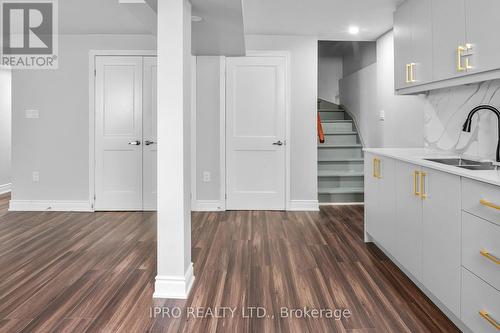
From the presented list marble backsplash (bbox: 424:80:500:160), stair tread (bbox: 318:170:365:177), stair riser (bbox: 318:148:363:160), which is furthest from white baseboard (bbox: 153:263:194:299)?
stair riser (bbox: 318:148:363:160)

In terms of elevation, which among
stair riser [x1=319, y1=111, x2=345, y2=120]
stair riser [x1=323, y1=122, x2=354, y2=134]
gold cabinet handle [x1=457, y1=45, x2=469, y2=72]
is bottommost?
stair riser [x1=323, y1=122, x2=354, y2=134]

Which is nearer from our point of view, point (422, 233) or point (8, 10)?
point (422, 233)

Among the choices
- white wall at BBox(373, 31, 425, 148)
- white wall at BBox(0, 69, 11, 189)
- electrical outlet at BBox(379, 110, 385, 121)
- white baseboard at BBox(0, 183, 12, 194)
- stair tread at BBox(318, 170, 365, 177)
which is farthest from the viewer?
white wall at BBox(0, 69, 11, 189)

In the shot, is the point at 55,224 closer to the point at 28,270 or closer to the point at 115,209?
the point at 115,209

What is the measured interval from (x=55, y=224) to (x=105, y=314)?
267 cm

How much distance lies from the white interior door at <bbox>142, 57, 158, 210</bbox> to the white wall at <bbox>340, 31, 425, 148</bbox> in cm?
315

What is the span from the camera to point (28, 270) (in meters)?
3.06

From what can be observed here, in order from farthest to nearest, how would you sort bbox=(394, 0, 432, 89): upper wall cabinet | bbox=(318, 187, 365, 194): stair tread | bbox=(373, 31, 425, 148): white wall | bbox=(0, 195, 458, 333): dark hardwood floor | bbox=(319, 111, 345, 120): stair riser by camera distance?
bbox=(319, 111, 345, 120): stair riser, bbox=(318, 187, 365, 194): stair tread, bbox=(373, 31, 425, 148): white wall, bbox=(394, 0, 432, 89): upper wall cabinet, bbox=(0, 195, 458, 333): dark hardwood floor

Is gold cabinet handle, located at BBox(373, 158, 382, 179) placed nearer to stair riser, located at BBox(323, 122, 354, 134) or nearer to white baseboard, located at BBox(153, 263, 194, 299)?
white baseboard, located at BBox(153, 263, 194, 299)

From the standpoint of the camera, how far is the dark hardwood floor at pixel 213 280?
2.23 metres

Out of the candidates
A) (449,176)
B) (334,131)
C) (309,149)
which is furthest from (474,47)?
(334,131)

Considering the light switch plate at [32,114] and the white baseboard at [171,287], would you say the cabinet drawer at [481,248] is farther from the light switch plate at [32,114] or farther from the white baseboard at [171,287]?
the light switch plate at [32,114]

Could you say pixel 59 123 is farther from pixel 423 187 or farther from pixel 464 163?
pixel 464 163

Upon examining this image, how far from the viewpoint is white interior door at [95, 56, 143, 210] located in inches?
206
